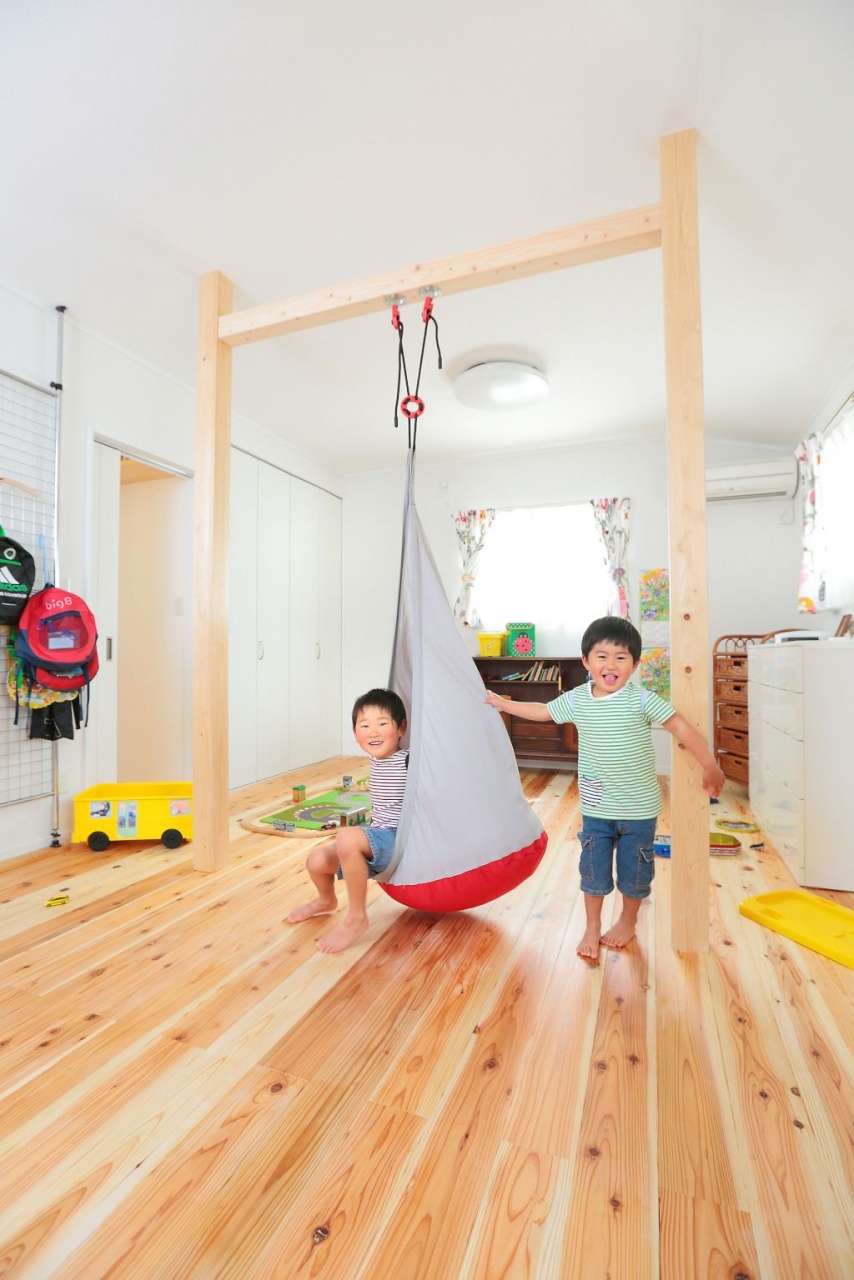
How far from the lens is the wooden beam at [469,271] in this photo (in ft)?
6.70

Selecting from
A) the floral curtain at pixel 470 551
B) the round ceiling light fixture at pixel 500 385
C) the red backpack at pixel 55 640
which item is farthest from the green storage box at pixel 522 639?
the red backpack at pixel 55 640

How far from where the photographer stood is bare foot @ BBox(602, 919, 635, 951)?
77.2 inches

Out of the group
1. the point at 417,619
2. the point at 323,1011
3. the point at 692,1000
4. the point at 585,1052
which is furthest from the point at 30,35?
the point at 692,1000

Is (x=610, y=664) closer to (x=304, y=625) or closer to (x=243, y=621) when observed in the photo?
(x=243, y=621)

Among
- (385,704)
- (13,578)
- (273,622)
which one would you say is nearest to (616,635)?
(385,704)

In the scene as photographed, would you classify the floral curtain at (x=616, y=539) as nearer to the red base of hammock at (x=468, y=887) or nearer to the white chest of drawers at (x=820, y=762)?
the white chest of drawers at (x=820, y=762)

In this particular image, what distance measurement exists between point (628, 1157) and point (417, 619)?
1.41 metres

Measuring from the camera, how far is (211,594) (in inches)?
105

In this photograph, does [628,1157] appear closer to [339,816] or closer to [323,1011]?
[323,1011]

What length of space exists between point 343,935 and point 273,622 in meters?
3.16

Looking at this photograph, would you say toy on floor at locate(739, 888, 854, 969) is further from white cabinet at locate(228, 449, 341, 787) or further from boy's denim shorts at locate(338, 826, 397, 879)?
white cabinet at locate(228, 449, 341, 787)

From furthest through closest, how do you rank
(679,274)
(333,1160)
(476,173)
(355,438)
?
1. (355,438)
2. (476,173)
3. (679,274)
4. (333,1160)

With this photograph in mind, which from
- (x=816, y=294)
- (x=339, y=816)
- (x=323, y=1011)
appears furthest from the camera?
(x=339, y=816)

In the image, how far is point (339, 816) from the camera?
344cm
